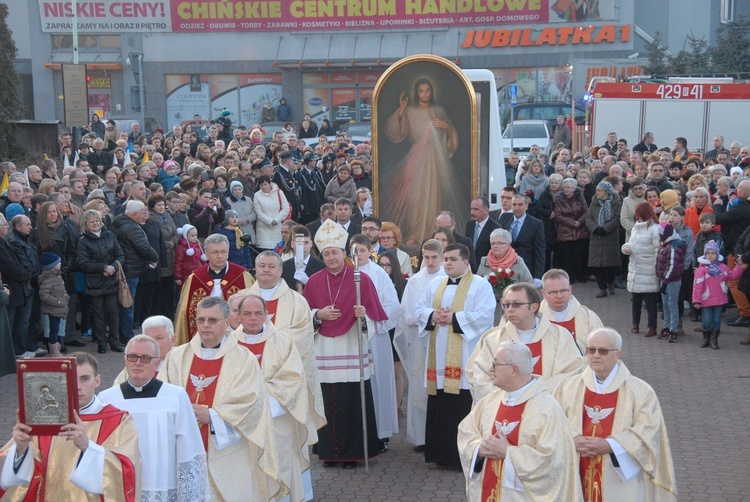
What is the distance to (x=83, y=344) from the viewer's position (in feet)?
41.3

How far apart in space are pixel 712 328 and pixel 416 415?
17.1 feet

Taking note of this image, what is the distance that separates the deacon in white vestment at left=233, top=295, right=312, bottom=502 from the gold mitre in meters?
1.61

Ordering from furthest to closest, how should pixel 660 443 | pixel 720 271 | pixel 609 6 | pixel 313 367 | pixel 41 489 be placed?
pixel 609 6 → pixel 720 271 → pixel 313 367 → pixel 660 443 → pixel 41 489

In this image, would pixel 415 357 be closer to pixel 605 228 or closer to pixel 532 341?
pixel 532 341

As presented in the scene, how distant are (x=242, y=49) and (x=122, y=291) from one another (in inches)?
956

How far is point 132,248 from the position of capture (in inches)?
495

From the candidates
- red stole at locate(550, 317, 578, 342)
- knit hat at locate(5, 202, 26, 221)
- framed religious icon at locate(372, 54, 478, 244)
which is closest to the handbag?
knit hat at locate(5, 202, 26, 221)

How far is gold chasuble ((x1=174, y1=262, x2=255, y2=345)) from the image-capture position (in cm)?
881

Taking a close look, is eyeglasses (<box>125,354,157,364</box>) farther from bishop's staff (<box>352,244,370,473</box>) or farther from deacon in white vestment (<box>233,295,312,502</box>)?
bishop's staff (<box>352,244,370,473</box>)

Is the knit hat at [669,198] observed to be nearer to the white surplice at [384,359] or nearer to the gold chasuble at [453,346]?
the white surplice at [384,359]

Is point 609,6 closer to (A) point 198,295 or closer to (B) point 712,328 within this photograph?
(B) point 712,328

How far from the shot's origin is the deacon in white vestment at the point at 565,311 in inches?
288

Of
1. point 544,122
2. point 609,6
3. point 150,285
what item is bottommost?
Answer: point 150,285

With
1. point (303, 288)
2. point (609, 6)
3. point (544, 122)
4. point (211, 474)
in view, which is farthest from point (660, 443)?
point (609, 6)
